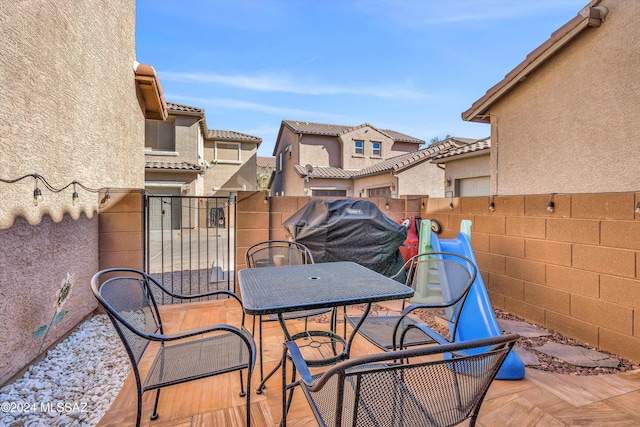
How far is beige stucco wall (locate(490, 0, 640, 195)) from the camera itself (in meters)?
4.26

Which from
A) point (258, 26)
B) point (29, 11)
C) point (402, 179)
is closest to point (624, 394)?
point (29, 11)

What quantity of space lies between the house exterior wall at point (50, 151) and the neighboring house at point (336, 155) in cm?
1228

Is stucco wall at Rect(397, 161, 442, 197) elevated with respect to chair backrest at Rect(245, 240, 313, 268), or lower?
elevated

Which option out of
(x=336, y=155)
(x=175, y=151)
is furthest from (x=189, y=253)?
(x=336, y=155)

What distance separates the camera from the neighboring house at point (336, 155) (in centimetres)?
1636

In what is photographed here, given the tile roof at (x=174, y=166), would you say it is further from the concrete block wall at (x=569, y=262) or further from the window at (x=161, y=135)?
the concrete block wall at (x=569, y=262)

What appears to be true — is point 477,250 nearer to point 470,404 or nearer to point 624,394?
point 624,394

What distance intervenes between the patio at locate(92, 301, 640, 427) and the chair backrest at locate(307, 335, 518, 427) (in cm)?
96

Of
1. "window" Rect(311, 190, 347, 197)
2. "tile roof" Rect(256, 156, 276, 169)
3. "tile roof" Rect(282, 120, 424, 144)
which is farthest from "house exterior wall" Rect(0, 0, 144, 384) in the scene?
"tile roof" Rect(256, 156, 276, 169)

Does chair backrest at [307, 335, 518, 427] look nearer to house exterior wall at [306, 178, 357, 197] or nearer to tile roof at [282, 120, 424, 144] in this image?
house exterior wall at [306, 178, 357, 197]

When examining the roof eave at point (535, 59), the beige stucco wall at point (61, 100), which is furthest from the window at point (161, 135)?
the roof eave at point (535, 59)

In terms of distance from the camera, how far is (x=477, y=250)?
164 inches

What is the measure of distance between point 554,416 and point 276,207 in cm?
352

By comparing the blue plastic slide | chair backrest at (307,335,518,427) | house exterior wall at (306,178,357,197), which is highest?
house exterior wall at (306,178,357,197)
